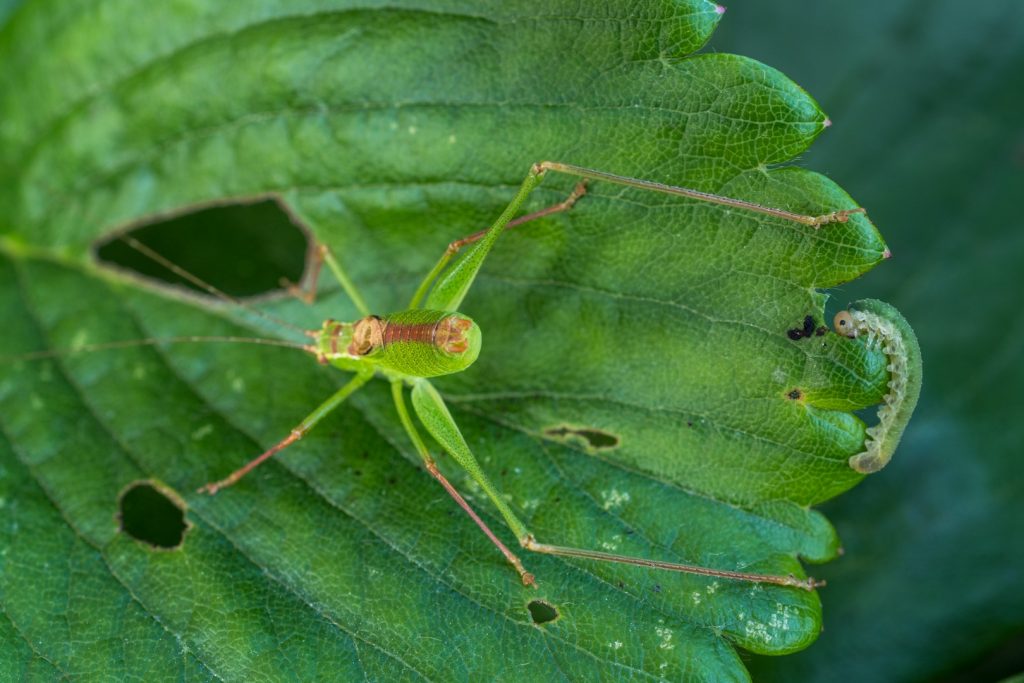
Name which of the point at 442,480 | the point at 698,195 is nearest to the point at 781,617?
the point at 442,480

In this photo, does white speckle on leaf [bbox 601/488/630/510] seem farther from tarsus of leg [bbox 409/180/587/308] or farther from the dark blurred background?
the dark blurred background

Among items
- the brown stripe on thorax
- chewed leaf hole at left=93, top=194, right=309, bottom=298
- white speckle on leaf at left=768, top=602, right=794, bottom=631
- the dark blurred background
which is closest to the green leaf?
white speckle on leaf at left=768, top=602, right=794, bottom=631

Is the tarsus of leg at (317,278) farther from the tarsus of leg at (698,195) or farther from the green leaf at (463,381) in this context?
the tarsus of leg at (698,195)

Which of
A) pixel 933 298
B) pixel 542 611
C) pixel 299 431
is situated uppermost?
pixel 933 298

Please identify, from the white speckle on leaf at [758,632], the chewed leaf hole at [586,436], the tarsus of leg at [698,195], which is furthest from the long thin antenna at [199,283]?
the white speckle on leaf at [758,632]

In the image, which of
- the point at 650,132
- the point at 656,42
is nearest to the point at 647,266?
the point at 650,132

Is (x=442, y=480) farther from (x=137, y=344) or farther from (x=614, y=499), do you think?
(x=137, y=344)

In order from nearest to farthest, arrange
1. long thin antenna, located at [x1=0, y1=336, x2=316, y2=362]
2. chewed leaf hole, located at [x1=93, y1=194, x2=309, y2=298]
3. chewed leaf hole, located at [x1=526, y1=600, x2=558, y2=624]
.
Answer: chewed leaf hole, located at [x1=526, y1=600, x2=558, y2=624], long thin antenna, located at [x1=0, y1=336, x2=316, y2=362], chewed leaf hole, located at [x1=93, y1=194, x2=309, y2=298]
